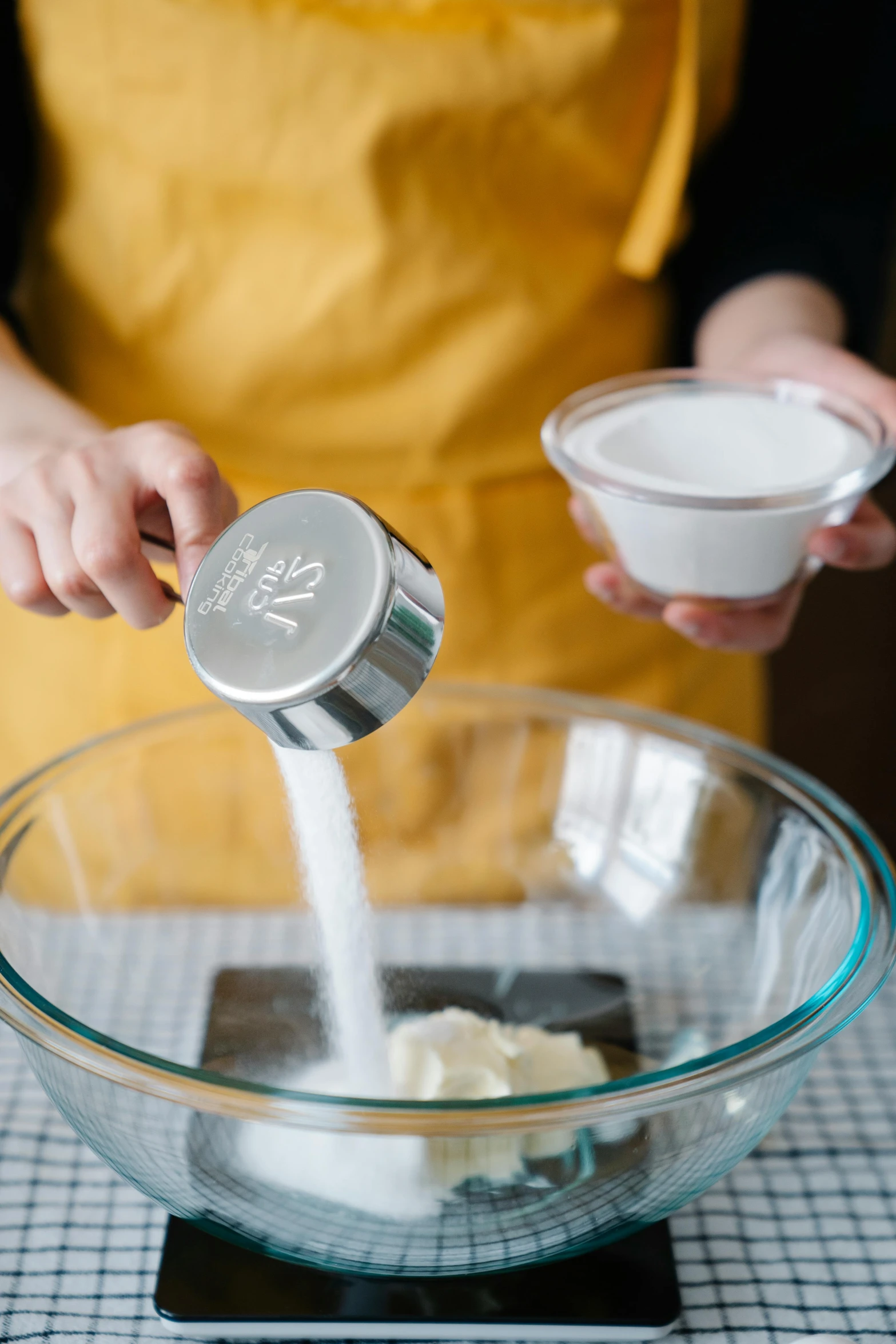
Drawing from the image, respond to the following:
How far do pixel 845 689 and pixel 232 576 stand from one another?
2093 mm

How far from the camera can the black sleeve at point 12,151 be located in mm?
902

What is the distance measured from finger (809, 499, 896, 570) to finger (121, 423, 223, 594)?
36 cm

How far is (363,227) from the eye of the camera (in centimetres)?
91

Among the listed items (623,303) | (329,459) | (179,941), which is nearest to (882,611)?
(623,303)

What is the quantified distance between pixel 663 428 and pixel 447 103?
0.32 metres

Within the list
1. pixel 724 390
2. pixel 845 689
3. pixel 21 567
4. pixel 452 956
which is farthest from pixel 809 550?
pixel 845 689

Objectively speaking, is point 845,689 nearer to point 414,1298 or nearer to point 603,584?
point 603,584

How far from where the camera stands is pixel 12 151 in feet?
3.04

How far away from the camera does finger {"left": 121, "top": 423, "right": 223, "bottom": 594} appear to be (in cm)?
57

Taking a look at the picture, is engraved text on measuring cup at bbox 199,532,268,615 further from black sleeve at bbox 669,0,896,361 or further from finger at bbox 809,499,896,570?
black sleeve at bbox 669,0,896,361

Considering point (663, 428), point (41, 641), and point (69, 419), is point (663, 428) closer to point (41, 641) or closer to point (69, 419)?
point (69, 419)

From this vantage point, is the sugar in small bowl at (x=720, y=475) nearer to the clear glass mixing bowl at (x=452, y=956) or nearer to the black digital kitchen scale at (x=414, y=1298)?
the clear glass mixing bowl at (x=452, y=956)

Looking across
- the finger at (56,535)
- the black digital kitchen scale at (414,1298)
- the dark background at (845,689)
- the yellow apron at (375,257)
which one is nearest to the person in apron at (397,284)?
the yellow apron at (375,257)

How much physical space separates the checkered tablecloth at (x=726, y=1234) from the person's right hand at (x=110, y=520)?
297 mm
